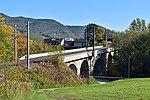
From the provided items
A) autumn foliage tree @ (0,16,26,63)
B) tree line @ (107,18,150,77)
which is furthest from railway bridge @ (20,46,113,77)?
autumn foliage tree @ (0,16,26,63)

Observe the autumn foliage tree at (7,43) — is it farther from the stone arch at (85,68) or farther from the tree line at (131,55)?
the tree line at (131,55)

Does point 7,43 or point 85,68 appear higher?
point 7,43

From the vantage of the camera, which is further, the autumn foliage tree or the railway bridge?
the railway bridge

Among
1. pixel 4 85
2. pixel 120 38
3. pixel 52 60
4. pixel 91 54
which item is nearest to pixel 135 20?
pixel 120 38

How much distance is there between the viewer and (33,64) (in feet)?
92.4

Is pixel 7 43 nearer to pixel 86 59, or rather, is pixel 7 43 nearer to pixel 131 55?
pixel 86 59

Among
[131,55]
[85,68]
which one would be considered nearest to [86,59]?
[85,68]

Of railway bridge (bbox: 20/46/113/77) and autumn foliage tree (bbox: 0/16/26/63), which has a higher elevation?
autumn foliage tree (bbox: 0/16/26/63)

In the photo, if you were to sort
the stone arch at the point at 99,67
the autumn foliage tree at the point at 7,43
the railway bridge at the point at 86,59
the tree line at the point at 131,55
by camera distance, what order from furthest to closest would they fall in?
the stone arch at the point at 99,67 < the tree line at the point at 131,55 < the railway bridge at the point at 86,59 < the autumn foliage tree at the point at 7,43

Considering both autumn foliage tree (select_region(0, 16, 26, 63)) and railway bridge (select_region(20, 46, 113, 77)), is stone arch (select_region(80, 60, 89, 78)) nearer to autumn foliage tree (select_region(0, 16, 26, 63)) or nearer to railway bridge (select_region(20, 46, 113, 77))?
railway bridge (select_region(20, 46, 113, 77))

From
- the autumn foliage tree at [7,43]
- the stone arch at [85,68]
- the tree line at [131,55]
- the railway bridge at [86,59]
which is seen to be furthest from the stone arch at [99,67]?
the autumn foliage tree at [7,43]

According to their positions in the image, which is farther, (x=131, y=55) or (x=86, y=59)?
(x=131, y=55)

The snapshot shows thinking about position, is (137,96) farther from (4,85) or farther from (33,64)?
(33,64)

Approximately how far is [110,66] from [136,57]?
761cm
